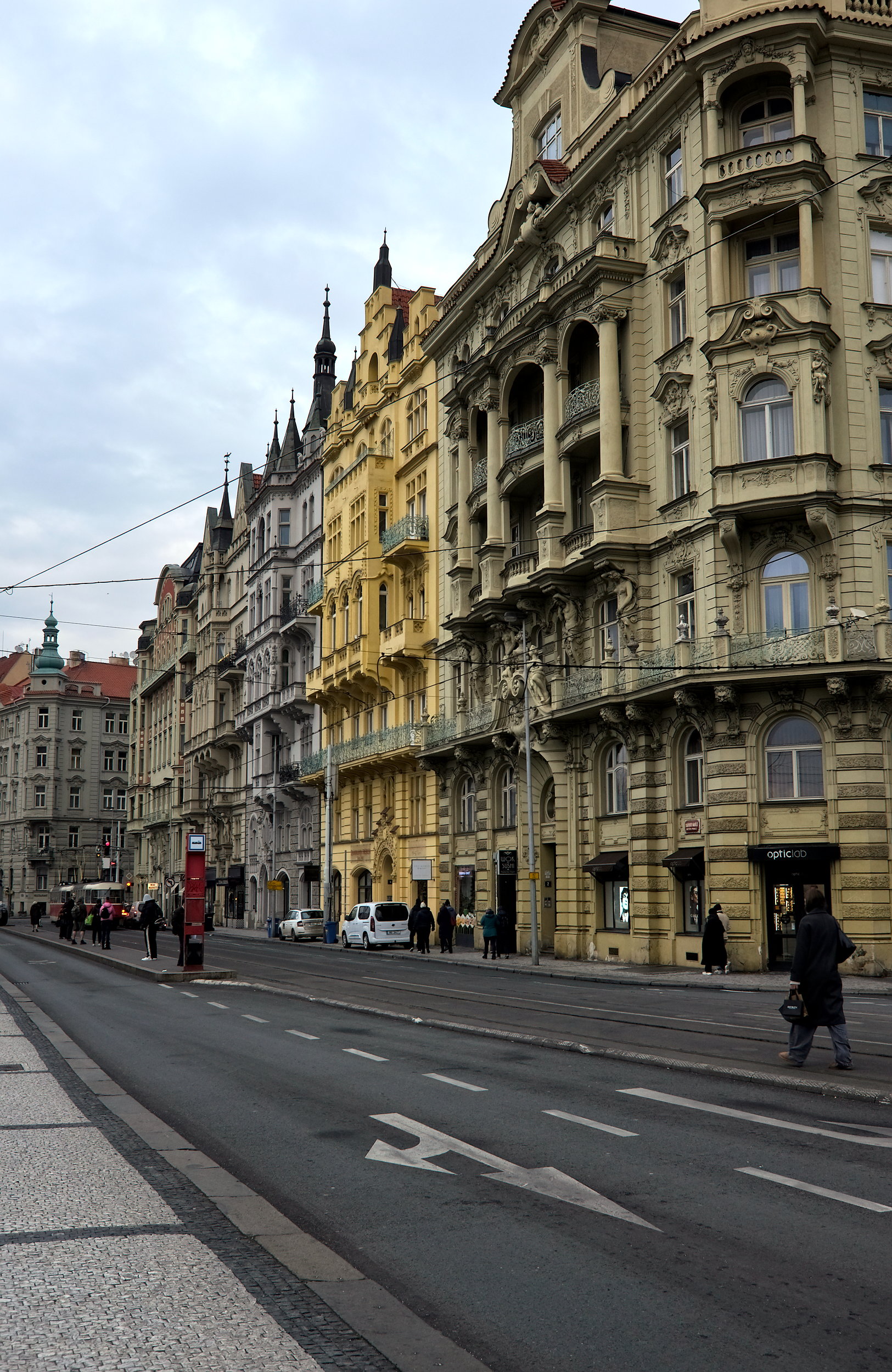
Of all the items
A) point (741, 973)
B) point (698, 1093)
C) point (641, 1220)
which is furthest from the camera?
point (741, 973)

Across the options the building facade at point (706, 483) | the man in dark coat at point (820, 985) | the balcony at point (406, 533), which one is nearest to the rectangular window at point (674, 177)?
the building facade at point (706, 483)

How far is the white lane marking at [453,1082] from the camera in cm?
1135

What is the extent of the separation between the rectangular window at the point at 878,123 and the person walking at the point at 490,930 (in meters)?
22.5

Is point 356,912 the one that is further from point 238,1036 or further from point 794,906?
point 238,1036

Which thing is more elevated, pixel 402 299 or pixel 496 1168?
pixel 402 299

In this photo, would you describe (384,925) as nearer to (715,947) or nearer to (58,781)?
(715,947)

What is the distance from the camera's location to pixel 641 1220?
6.84 metres

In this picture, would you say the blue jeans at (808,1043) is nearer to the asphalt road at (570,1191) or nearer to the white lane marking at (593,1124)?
the asphalt road at (570,1191)

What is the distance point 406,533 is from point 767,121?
23197mm

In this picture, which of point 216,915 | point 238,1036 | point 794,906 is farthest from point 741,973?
point 216,915

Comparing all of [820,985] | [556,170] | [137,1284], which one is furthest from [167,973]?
[556,170]

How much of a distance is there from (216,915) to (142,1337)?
82.4 meters

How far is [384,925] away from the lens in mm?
46719

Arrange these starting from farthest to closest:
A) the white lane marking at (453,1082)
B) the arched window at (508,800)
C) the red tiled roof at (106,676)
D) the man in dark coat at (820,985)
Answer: the red tiled roof at (106,676), the arched window at (508,800), the man in dark coat at (820,985), the white lane marking at (453,1082)
